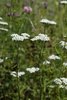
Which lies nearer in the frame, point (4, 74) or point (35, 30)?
point (4, 74)

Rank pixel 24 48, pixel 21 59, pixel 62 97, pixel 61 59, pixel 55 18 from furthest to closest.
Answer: pixel 55 18, pixel 24 48, pixel 21 59, pixel 61 59, pixel 62 97

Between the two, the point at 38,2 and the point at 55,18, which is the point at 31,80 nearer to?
the point at 55,18

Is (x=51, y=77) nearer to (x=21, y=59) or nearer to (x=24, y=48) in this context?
(x=21, y=59)

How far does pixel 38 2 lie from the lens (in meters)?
6.79

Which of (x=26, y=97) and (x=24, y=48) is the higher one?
(x=24, y=48)

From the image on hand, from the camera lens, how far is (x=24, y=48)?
15.2 ft

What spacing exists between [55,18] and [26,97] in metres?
2.46

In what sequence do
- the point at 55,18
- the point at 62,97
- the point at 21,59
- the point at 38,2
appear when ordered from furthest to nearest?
1. the point at 38,2
2. the point at 55,18
3. the point at 21,59
4. the point at 62,97

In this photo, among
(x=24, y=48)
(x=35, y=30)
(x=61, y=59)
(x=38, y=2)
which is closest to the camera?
(x=61, y=59)

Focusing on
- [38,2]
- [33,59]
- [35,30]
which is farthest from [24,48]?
[38,2]

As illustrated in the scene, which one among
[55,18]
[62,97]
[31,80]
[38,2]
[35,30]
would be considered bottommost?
[62,97]

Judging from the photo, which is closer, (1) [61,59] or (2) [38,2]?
(1) [61,59]

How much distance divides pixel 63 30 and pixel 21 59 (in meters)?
1.21

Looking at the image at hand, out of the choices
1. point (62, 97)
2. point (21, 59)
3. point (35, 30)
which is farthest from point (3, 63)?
point (35, 30)
